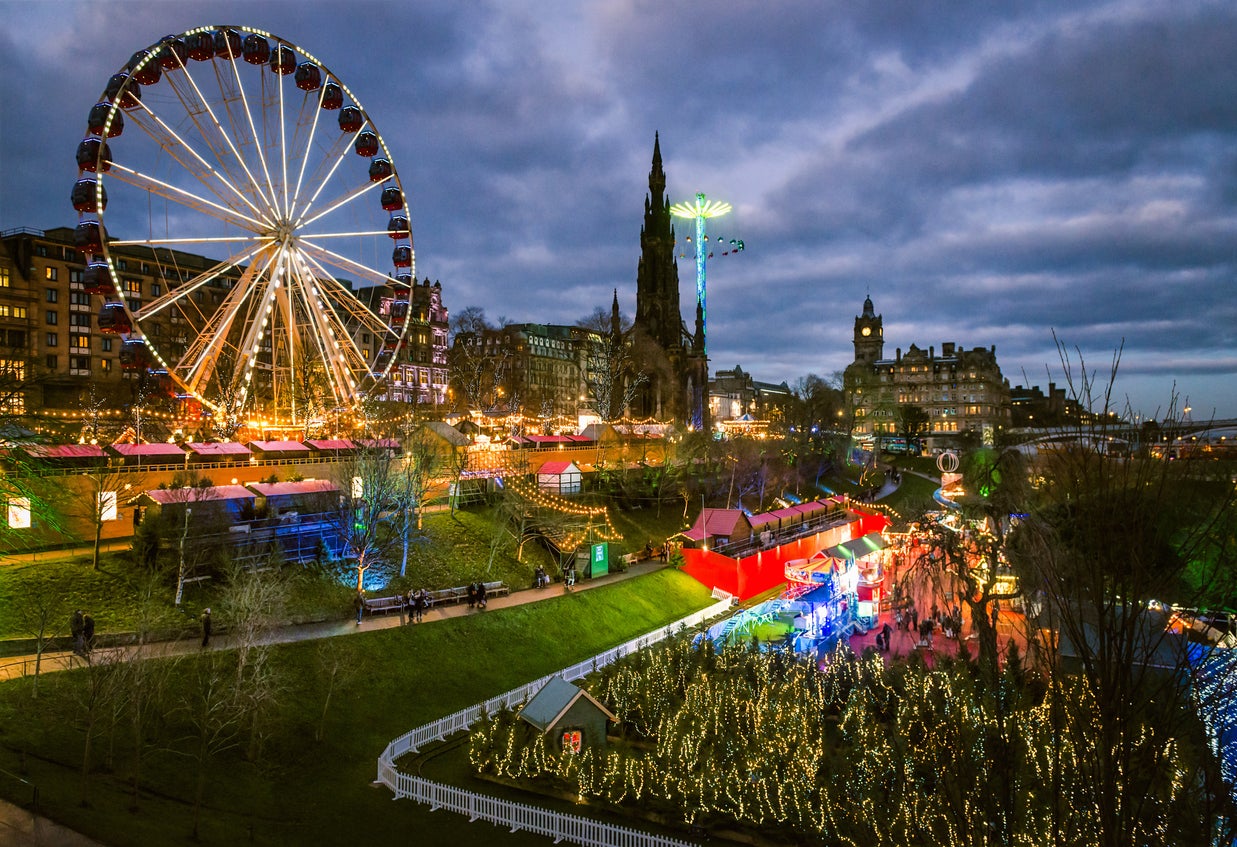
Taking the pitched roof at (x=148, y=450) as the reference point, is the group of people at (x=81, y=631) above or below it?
below

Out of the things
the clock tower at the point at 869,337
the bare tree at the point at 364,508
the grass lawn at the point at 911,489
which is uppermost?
the clock tower at the point at 869,337

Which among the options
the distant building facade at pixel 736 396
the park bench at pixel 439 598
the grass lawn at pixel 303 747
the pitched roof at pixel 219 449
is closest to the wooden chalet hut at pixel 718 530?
the park bench at pixel 439 598

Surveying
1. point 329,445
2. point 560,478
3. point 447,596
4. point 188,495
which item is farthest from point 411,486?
point 560,478

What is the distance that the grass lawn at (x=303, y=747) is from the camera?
13.2m

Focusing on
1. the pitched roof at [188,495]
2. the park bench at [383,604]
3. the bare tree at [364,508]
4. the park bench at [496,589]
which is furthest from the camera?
the park bench at [496,589]

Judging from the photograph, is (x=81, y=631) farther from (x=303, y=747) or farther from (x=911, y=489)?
(x=911, y=489)

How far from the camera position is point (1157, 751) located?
578cm

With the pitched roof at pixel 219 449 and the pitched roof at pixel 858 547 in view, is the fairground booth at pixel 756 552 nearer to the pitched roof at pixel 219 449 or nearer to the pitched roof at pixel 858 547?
the pitched roof at pixel 858 547

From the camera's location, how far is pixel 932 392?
367 feet

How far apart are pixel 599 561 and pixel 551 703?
17030 mm

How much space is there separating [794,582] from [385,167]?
27.3 metres

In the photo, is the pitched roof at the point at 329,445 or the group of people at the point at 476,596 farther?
the pitched roof at the point at 329,445

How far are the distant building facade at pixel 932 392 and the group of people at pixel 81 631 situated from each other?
98519 mm

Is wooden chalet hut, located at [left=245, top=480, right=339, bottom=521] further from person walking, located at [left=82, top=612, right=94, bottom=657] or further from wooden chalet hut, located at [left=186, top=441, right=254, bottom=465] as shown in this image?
person walking, located at [left=82, top=612, right=94, bottom=657]
